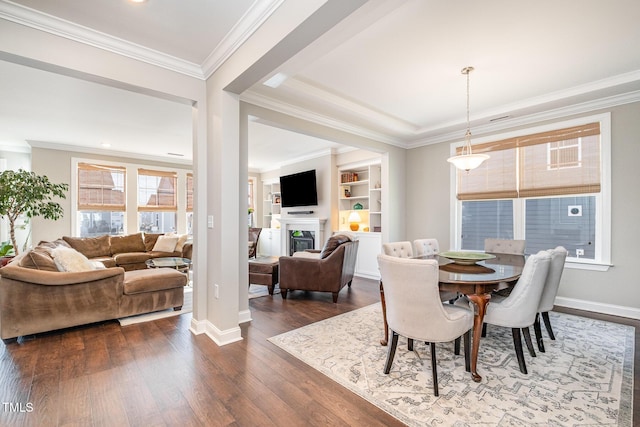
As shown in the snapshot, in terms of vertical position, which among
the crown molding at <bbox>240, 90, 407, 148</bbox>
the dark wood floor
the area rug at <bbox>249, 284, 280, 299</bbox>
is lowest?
the area rug at <bbox>249, 284, 280, 299</bbox>

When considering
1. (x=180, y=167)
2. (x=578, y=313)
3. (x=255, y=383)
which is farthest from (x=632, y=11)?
(x=180, y=167)

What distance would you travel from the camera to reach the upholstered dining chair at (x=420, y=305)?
6.23 ft

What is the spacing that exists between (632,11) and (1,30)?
4.60 metres

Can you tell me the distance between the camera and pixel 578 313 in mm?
3604

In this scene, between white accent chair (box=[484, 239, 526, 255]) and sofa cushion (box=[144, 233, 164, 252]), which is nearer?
white accent chair (box=[484, 239, 526, 255])

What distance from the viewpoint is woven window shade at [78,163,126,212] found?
6164 mm

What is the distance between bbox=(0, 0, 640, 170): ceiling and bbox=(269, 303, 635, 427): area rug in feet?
8.36

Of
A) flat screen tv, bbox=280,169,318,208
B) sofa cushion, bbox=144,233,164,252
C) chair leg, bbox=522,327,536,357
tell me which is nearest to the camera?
chair leg, bbox=522,327,536,357

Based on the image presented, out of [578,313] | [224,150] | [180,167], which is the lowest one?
[578,313]

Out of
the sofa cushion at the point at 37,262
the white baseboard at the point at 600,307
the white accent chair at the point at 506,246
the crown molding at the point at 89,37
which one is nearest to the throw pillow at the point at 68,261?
the sofa cushion at the point at 37,262

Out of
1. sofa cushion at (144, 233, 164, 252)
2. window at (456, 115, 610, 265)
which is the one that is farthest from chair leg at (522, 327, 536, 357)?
sofa cushion at (144, 233, 164, 252)

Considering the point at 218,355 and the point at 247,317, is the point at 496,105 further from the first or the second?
the point at 218,355

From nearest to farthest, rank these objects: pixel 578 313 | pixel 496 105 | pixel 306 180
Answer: pixel 578 313 → pixel 496 105 → pixel 306 180

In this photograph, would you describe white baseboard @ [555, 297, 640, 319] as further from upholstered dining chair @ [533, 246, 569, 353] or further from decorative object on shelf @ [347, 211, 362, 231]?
decorative object on shelf @ [347, 211, 362, 231]
